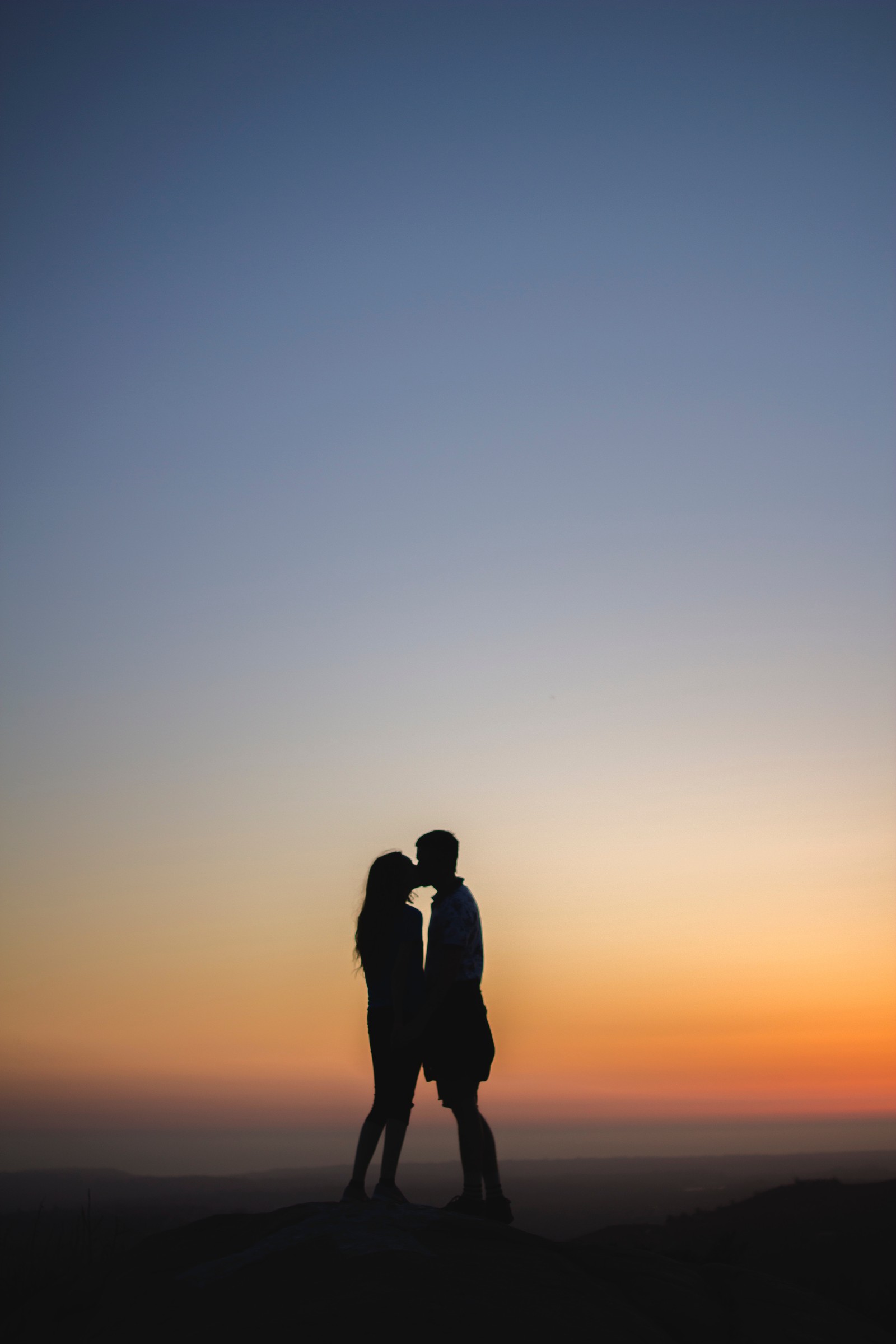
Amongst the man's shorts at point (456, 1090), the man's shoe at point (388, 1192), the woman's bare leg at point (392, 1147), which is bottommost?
the man's shoe at point (388, 1192)

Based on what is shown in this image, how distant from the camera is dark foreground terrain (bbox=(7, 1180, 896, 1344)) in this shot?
3.97 meters

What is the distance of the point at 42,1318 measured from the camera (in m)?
5.30

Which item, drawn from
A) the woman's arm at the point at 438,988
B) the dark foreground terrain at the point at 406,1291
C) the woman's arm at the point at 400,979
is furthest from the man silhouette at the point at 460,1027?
the dark foreground terrain at the point at 406,1291

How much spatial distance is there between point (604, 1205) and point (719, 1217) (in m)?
24.9

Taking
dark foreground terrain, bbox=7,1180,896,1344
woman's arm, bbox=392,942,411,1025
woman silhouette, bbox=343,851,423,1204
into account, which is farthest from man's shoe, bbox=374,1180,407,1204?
woman's arm, bbox=392,942,411,1025

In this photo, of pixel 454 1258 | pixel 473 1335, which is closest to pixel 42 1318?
pixel 454 1258

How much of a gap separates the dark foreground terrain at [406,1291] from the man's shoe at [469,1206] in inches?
Result: 23.2

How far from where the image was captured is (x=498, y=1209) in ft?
20.3

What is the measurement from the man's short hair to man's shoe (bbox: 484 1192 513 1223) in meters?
2.14

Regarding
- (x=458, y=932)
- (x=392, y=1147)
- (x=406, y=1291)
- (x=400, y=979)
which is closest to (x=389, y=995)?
(x=400, y=979)

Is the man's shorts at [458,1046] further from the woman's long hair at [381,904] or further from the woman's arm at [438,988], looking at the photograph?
the woman's long hair at [381,904]

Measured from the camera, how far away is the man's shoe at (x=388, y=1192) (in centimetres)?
614

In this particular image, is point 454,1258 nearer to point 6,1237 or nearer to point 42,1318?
point 42,1318

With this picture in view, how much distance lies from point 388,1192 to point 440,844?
2.26m
